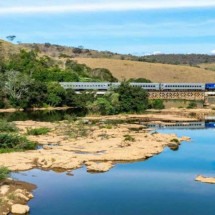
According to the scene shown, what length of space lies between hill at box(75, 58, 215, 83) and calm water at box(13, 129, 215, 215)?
10247 cm

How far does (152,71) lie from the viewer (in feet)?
478

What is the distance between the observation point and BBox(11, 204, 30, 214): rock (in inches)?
965

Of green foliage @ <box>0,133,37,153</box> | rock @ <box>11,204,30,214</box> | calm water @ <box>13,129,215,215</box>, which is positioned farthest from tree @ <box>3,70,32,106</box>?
rock @ <box>11,204,30,214</box>

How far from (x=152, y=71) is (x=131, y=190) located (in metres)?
118

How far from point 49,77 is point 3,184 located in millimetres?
70702

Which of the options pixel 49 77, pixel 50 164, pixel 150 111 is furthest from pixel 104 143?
pixel 49 77

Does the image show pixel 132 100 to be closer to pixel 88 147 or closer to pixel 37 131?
pixel 37 131

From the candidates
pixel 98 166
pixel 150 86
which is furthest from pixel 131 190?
pixel 150 86

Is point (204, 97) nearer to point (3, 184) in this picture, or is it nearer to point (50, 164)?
point (50, 164)

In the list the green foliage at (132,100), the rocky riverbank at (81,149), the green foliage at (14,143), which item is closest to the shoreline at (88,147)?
the rocky riverbank at (81,149)

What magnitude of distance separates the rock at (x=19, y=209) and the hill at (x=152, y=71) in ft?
371

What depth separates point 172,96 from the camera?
102438 mm

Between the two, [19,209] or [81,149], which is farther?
[81,149]

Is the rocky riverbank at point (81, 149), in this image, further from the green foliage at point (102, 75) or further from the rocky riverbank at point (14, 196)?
the green foliage at point (102, 75)
